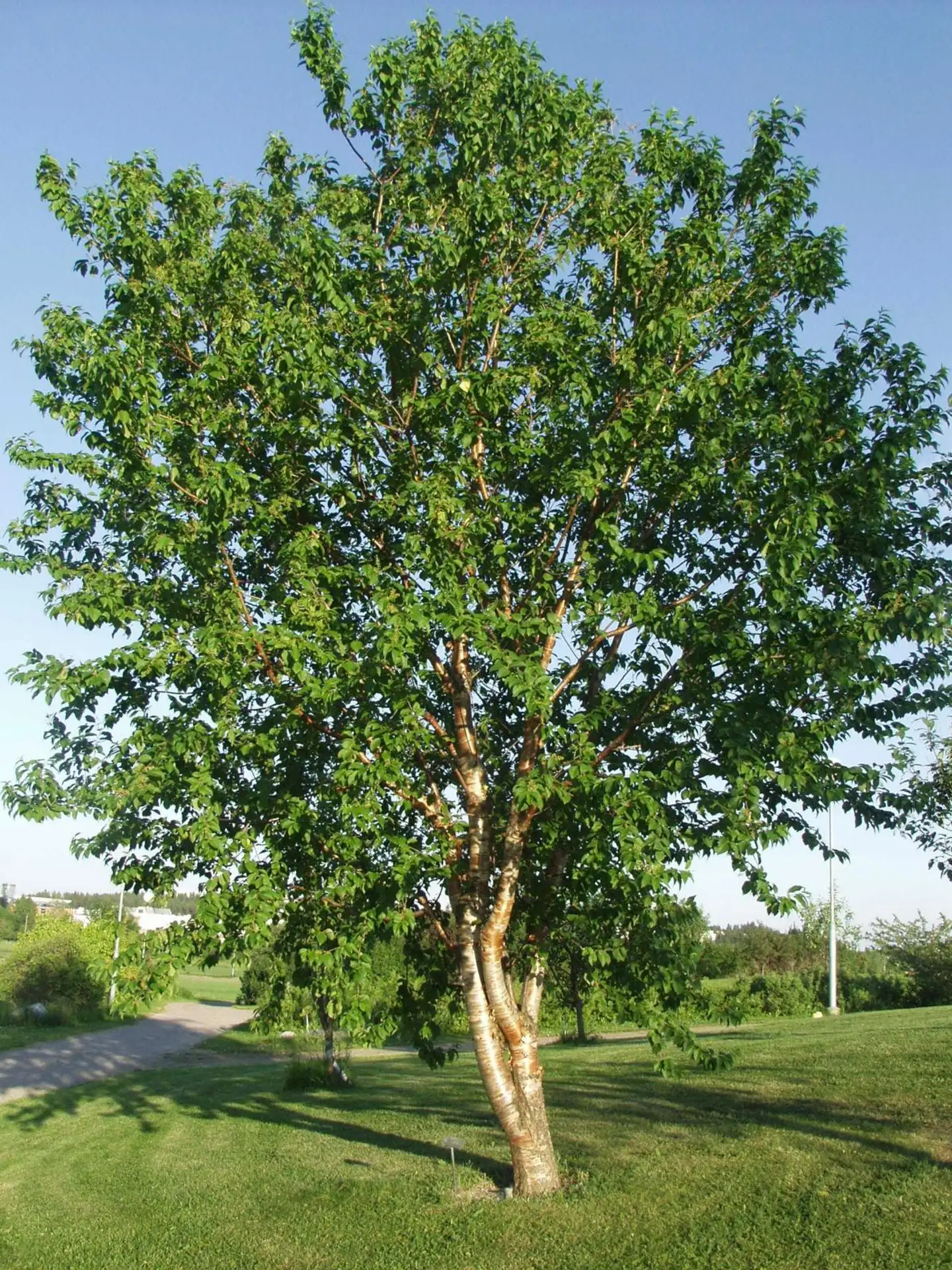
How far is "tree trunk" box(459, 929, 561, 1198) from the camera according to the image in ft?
32.7

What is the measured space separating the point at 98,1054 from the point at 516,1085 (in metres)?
23.9

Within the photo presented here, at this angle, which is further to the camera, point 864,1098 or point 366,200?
point 864,1098

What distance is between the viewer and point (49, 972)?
4125 cm

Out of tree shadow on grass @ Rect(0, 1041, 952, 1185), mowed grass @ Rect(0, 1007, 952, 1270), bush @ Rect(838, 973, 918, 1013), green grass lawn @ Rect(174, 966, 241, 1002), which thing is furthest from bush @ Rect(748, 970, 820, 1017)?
green grass lawn @ Rect(174, 966, 241, 1002)

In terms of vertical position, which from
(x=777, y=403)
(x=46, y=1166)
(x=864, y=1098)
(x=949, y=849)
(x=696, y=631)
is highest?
(x=777, y=403)

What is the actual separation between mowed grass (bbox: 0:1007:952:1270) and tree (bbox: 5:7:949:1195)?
1396 mm

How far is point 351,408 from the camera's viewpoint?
33.7ft

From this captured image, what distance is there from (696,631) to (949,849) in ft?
13.7

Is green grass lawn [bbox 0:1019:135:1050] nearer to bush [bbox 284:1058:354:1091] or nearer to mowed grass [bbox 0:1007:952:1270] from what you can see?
bush [bbox 284:1058:354:1091]

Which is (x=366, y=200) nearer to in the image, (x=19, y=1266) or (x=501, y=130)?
(x=501, y=130)

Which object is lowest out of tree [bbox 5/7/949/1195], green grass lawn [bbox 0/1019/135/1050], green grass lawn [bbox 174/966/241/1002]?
green grass lawn [bbox 174/966/241/1002]

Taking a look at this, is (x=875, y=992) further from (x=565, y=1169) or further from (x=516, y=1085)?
(x=516, y=1085)

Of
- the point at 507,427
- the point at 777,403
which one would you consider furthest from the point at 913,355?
the point at 507,427

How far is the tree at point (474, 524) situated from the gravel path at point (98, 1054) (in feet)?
49.5
